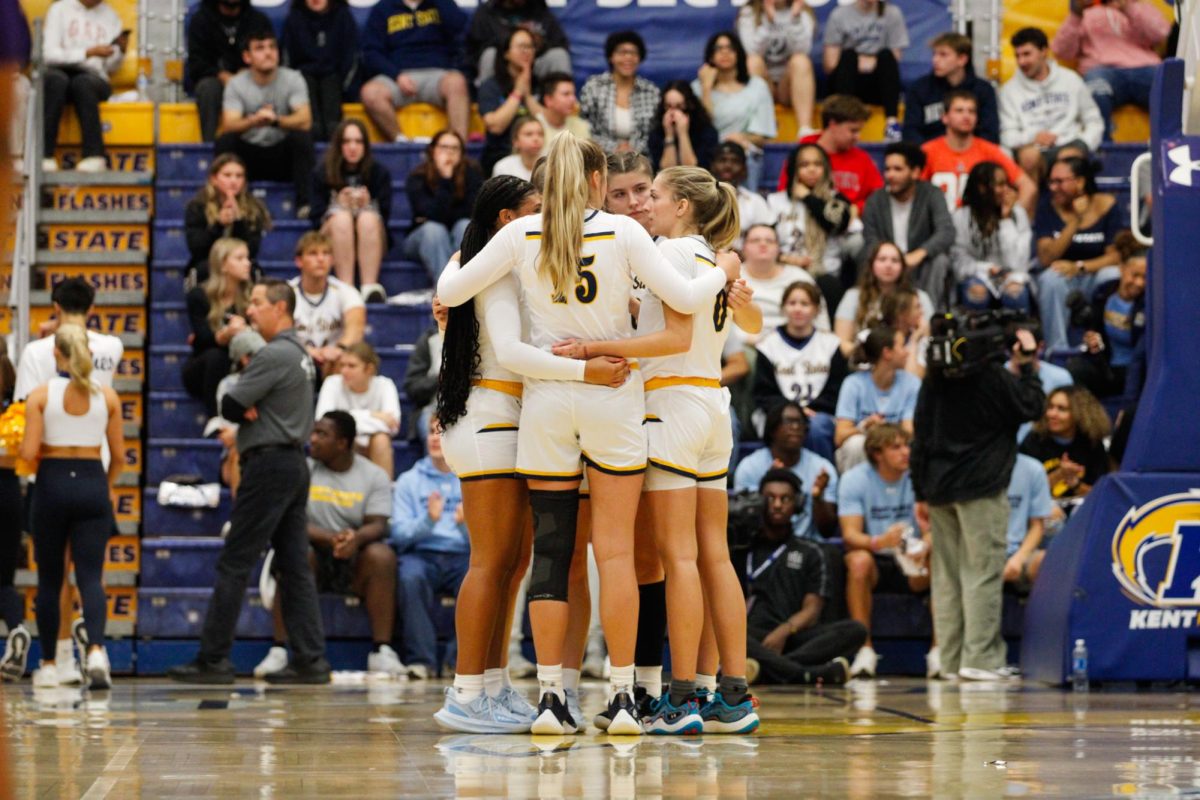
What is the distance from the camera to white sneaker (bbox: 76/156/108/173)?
46.7 feet

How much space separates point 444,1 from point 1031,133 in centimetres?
523

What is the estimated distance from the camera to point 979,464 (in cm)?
980

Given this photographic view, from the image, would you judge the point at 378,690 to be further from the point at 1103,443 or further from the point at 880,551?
the point at 1103,443

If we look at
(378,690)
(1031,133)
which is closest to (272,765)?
(378,690)

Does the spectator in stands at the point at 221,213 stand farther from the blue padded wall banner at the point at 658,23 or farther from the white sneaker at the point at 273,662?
the white sneaker at the point at 273,662

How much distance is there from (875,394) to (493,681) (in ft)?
18.5

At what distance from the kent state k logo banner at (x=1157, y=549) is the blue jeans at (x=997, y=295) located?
412 centimetres

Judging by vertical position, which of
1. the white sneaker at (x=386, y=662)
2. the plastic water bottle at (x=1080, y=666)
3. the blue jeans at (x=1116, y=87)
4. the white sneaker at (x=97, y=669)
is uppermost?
the blue jeans at (x=1116, y=87)

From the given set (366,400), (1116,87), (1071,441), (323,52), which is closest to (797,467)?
(1071,441)

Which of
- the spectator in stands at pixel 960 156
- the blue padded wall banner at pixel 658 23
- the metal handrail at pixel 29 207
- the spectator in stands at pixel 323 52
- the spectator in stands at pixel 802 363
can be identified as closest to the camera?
the spectator in stands at pixel 802 363

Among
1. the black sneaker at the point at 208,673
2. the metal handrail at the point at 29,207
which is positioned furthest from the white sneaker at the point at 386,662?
the metal handrail at the point at 29,207

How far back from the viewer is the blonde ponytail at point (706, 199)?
645cm

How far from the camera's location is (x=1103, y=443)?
11.4 m

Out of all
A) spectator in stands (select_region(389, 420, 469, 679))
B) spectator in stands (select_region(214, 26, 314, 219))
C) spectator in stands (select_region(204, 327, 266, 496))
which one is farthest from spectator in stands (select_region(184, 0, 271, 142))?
spectator in stands (select_region(389, 420, 469, 679))
